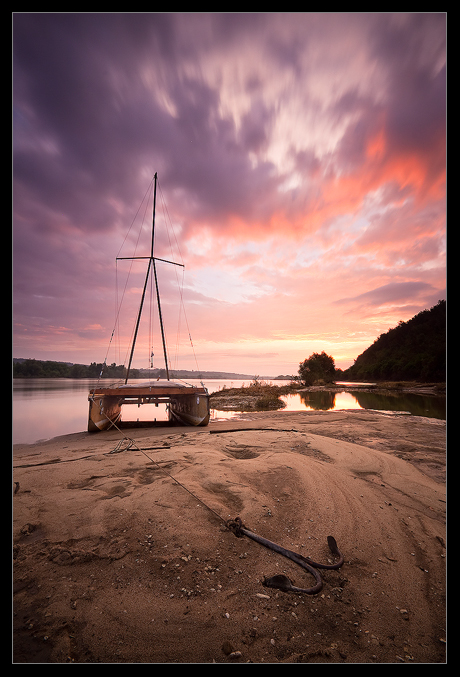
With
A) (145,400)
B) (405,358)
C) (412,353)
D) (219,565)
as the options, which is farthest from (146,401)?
(412,353)

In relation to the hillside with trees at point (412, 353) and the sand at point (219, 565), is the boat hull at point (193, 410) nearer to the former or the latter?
the sand at point (219, 565)

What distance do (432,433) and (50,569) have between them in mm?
9672

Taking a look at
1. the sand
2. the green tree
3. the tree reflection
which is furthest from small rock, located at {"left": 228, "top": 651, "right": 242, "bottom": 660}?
the green tree

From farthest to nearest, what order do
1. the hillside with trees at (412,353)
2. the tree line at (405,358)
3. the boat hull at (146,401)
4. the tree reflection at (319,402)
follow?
the tree line at (405,358), the hillside with trees at (412,353), the tree reflection at (319,402), the boat hull at (146,401)

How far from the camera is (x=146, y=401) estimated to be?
422 inches

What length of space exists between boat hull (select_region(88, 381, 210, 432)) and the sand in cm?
448

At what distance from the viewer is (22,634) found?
1.72 metres

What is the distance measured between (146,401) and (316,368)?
152 feet

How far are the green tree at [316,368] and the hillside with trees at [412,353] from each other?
40.0 feet

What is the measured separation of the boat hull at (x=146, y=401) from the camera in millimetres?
8930

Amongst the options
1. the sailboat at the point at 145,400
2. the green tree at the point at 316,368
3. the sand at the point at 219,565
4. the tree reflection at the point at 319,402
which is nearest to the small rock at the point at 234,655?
the sand at the point at 219,565

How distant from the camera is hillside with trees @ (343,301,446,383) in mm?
42053
